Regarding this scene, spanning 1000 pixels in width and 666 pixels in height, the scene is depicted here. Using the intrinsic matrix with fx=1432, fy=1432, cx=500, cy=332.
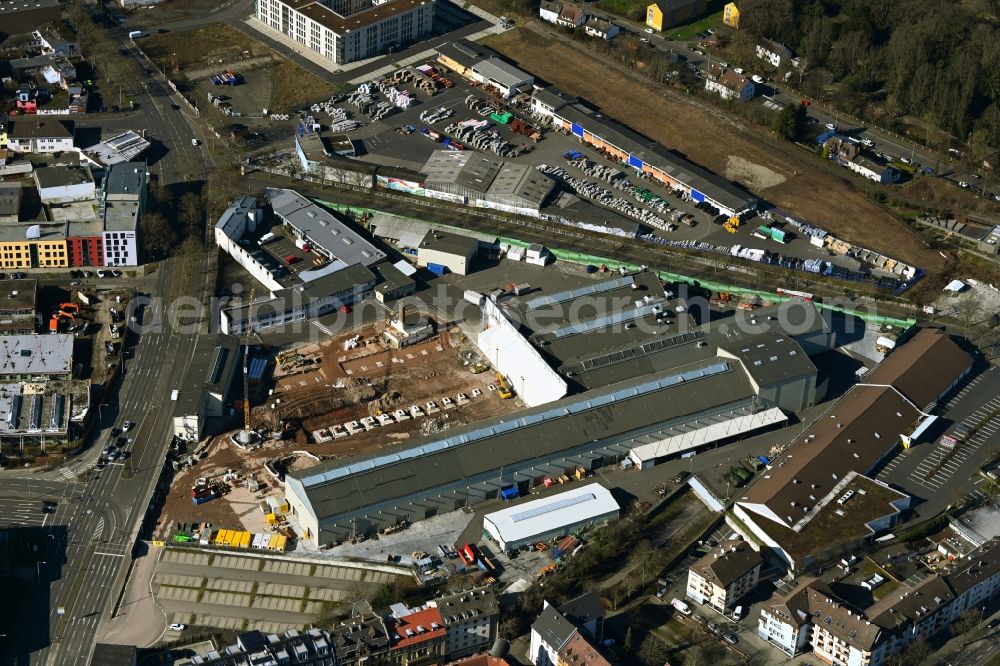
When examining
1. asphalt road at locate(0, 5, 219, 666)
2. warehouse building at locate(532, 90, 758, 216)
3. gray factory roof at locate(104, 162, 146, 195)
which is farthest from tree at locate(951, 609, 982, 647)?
gray factory roof at locate(104, 162, 146, 195)

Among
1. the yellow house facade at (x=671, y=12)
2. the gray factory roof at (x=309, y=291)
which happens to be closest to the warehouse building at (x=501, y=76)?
the yellow house facade at (x=671, y=12)

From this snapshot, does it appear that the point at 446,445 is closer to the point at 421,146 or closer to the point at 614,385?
the point at 614,385

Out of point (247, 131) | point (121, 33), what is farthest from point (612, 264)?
point (121, 33)

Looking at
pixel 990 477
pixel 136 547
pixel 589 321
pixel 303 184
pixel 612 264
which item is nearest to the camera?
pixel 136 547

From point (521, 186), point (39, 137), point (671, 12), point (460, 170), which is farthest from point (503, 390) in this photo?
point (671, 12)

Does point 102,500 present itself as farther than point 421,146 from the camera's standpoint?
No
